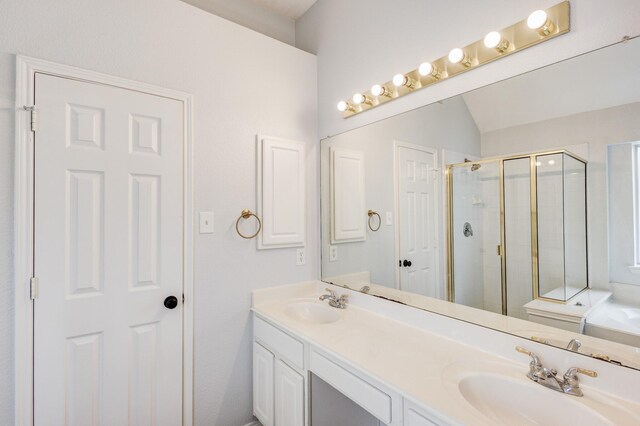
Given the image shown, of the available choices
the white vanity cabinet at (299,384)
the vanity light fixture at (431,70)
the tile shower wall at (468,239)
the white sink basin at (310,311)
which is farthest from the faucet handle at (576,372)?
the vanity light fixture at (431,70)

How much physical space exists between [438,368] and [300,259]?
3.92ft

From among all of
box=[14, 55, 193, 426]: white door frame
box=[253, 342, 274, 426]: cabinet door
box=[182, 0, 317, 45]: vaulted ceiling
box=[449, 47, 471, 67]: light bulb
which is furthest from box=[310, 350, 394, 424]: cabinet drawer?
box=[182, 0, 317, 45]: vaulted ceiling

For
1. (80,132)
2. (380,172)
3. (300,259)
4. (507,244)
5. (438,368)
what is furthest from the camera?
(300,259)

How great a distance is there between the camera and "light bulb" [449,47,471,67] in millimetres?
1364

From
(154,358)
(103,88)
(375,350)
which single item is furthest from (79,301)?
(375,350)

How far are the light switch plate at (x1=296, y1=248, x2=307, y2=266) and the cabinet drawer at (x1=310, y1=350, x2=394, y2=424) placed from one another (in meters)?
0.78

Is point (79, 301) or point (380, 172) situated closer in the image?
point (79, 301)

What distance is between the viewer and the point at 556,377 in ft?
3.49

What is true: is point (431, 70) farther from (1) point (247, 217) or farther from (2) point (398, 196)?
(1) point (247, 217)

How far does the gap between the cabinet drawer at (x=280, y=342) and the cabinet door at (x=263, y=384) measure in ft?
0.21

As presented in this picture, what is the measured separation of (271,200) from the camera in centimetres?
206

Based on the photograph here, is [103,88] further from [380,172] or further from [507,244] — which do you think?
[507,244]

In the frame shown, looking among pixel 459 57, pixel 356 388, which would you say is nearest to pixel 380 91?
pixel 459 57

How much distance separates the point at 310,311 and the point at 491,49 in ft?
5.49
